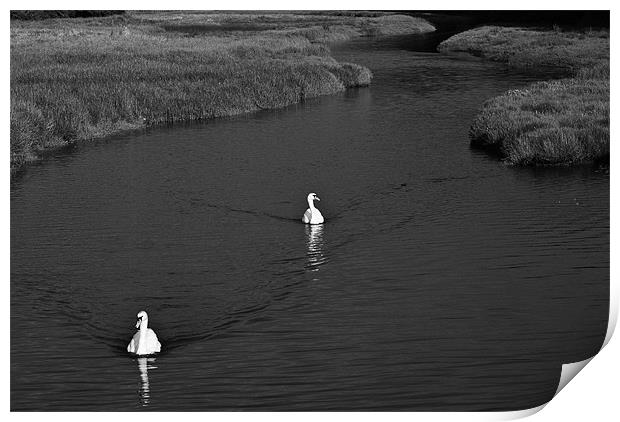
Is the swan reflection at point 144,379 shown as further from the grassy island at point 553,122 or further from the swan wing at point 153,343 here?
the grassy island at point 553,122

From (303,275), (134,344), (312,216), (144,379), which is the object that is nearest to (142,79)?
(312,216)

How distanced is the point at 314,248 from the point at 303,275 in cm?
226

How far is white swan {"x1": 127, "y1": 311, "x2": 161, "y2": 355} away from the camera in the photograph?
1775 cm

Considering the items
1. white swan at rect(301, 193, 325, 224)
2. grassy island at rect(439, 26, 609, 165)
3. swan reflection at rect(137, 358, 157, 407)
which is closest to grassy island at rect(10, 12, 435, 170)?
grassy island at rect(439, 26, 609, 165)

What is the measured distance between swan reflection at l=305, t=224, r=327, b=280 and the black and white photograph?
0.09 meters

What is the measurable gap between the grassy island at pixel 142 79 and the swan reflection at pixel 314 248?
1370cm

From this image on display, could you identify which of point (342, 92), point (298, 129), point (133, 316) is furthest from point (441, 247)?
point (342, 92)

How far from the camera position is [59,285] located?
2186cm

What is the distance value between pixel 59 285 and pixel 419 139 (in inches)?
803

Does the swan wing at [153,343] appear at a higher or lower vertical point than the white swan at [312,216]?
lower

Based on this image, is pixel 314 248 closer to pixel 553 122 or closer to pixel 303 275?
pixel 303 275

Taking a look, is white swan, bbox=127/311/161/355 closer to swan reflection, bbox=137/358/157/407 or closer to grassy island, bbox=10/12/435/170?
swan reflection, bbox=137/358/157/407

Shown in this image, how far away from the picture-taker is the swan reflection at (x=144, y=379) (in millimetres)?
16141

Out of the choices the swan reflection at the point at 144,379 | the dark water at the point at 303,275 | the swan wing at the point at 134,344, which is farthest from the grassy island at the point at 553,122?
the swan reflection at the point at 144,379
